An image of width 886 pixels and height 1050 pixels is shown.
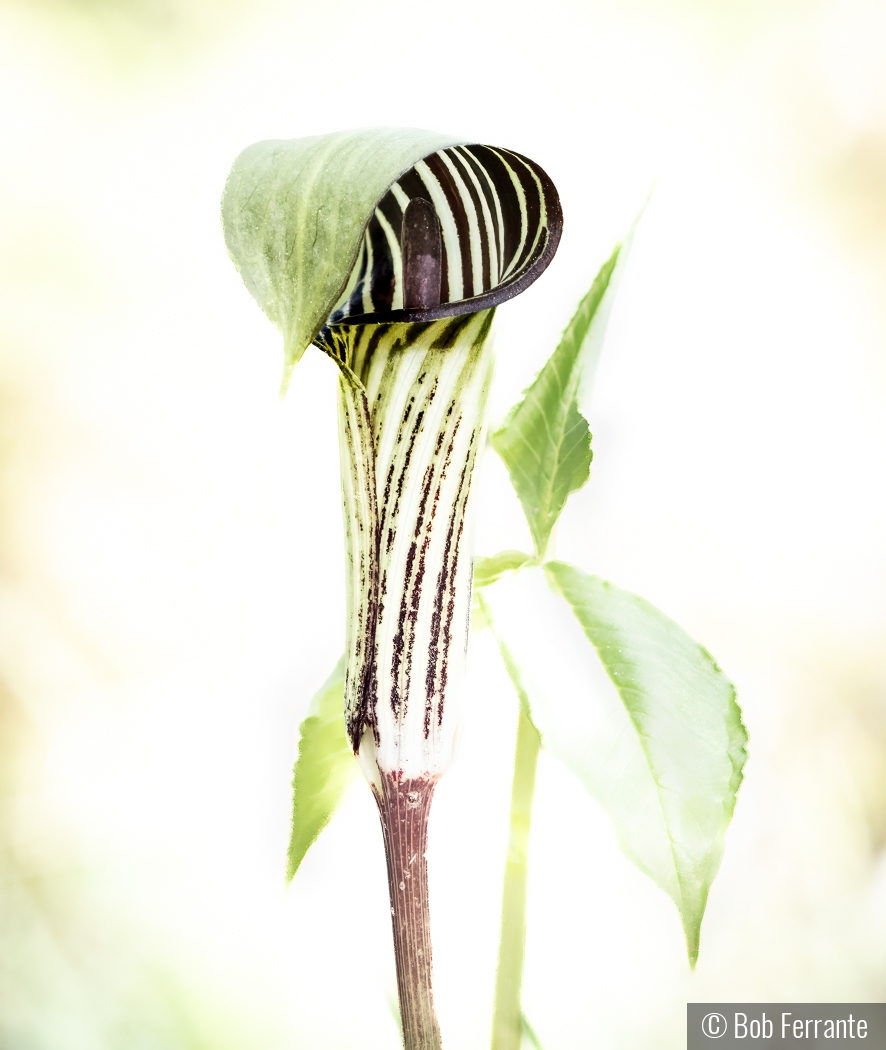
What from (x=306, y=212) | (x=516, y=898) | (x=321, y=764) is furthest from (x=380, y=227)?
(x=516, y=898)

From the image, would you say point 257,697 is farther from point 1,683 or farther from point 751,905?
point 751,905

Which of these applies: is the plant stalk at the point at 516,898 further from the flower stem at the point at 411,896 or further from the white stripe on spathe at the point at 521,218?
the white stripe on spathe at the point at 521,218

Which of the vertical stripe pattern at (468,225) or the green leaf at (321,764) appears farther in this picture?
the green leaf at (321,764)

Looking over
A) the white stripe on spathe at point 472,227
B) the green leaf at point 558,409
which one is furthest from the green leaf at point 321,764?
the white stripe on spathe at point 472,227

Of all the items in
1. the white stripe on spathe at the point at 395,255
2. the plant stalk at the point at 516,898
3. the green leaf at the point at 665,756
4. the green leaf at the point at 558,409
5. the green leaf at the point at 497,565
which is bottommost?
the plant stalk at the point at 516,898

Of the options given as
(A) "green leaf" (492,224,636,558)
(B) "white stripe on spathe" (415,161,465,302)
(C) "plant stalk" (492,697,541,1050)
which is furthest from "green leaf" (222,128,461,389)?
(C) "plant stalk" (492,697,541,1050)

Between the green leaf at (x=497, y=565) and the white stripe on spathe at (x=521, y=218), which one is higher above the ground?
the white stripe on spathe at (x=521, y=218)

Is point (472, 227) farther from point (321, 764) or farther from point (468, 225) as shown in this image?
point (321, 764)
